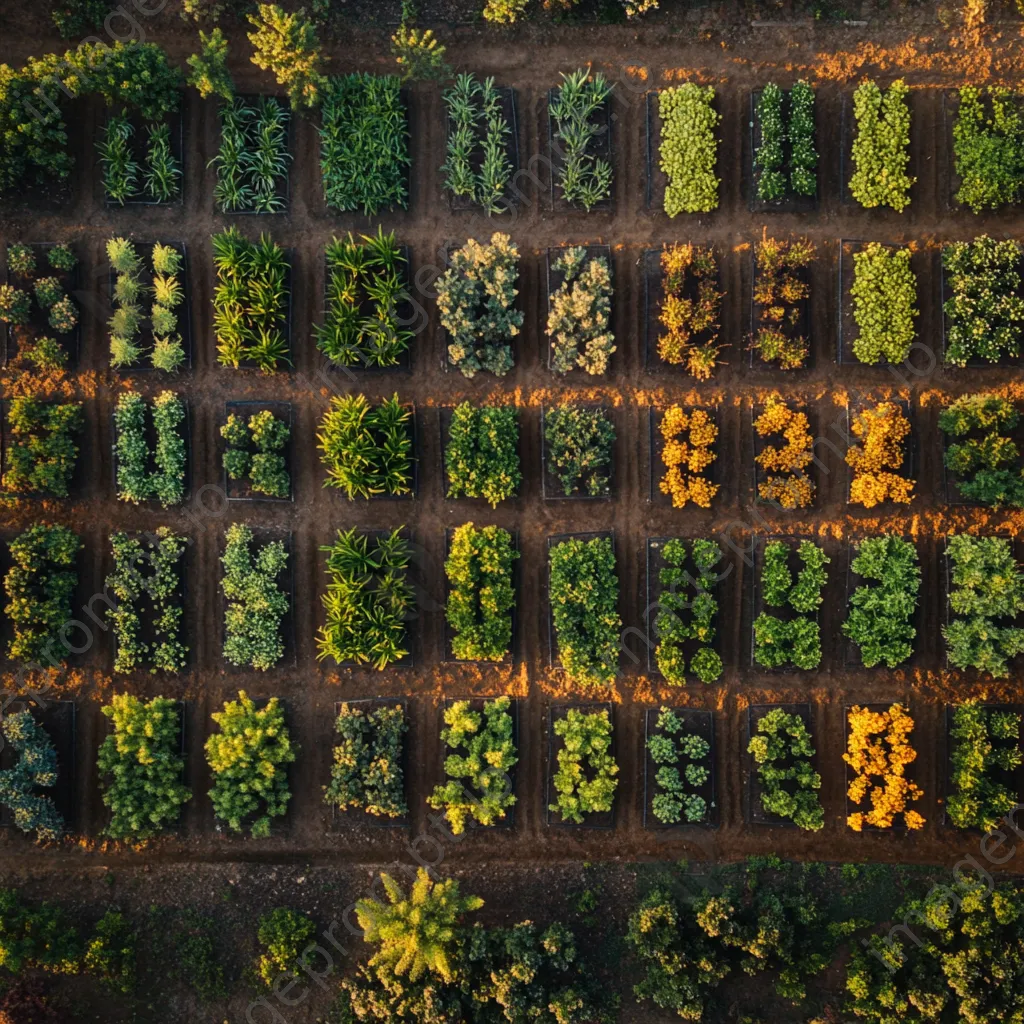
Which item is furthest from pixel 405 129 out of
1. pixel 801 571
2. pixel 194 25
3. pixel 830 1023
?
pixel 830 1023

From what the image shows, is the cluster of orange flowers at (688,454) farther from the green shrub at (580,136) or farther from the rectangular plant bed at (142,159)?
the rectangular plant bed at (142,159)

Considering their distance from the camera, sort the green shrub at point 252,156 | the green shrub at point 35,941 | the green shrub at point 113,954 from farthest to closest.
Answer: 1. the green shrub at point 252,156
2. the green shrub at point 113,954
3. the green shrub at point 35,941

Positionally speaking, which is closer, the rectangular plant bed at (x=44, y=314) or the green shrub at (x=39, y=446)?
the green shrub at (x=39, y=446)

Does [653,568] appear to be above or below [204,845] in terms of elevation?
above

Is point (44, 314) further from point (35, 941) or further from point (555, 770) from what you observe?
point (555, 770)

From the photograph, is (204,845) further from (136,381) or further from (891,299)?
(891,299)

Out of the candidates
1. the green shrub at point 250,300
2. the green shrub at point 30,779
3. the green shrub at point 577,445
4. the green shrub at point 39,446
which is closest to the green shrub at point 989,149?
the green shrub at point 577,445

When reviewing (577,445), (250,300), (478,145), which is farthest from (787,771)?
(250,300)
